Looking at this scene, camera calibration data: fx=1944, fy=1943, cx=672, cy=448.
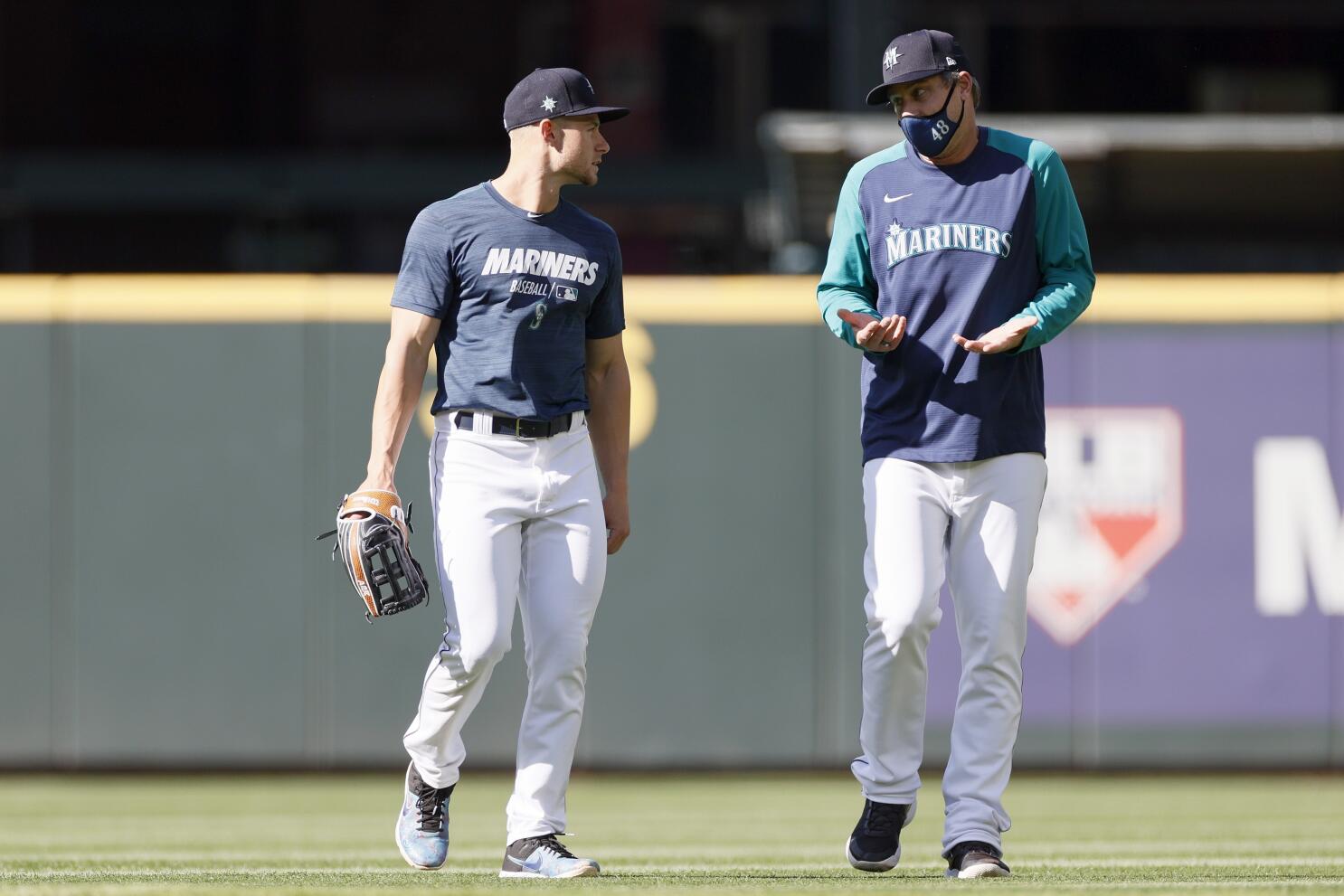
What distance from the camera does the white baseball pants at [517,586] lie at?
4.45 m

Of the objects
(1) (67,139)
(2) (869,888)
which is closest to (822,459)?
(2) (869,888)

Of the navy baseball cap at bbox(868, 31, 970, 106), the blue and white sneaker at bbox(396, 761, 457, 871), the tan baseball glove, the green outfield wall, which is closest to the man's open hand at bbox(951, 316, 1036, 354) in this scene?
the navy baseball cap at bbox(868, 31, 970, 106)

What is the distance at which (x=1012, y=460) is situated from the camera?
4.47 meters

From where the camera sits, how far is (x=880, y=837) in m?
4.46

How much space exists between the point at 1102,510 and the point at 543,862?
14.6ft

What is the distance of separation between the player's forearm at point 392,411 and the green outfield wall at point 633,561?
3.87 m

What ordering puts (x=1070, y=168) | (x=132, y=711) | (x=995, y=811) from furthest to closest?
(x=1070, y=168) < (x=132, y=711) < (x=995, y=811)

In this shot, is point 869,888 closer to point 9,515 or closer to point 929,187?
point 929,187

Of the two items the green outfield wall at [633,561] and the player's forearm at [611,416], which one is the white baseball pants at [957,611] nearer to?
the player's forearm at [611,416]

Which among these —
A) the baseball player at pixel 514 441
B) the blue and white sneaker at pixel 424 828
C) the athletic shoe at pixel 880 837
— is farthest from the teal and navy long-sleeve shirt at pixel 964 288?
the blue and white sneaker at pixel 424 828

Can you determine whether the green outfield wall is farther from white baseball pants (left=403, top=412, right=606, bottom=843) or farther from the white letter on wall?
white baseball pants (left=403, top=412, right=606, bottom=843)

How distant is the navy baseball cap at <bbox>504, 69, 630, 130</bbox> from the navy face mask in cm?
66

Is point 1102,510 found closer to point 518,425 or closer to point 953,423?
point 953,423

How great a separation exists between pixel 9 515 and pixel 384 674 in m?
1.75
